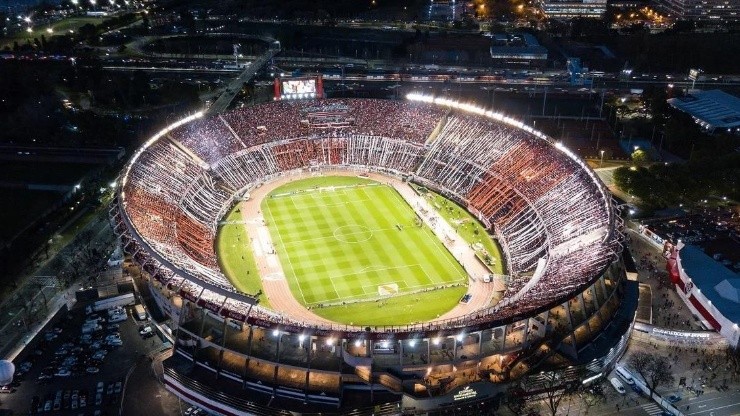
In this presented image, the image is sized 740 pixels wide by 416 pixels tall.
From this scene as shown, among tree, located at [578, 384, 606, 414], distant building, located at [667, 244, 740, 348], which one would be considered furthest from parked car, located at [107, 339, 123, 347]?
distant building, located at [667, 244, 740, 348]

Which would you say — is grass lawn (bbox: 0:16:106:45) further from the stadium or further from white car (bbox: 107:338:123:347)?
white car (bbox: 107:338:123:347)

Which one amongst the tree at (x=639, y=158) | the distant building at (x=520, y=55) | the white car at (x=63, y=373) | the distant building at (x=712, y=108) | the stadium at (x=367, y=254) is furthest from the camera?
the distant building at (x=520, y=55)

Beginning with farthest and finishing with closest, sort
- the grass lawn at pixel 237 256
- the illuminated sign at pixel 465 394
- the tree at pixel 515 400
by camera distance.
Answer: the grass lawn at pixel 237 256 < the tree at pixel 515 400 < the illuminated sign at pixel 465 394

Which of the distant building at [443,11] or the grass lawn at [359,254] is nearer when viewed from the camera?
the grass lawn at [359,254]

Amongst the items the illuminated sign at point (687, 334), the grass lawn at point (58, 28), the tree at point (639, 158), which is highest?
the grass lawn at point (58, 28)

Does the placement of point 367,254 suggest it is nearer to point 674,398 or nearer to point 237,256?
point 237,256

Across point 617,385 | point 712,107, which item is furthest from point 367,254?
point 712,107

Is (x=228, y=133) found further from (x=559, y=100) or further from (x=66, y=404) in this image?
(x=559, y=100)

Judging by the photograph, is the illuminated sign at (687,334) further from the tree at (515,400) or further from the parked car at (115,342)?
the parked car at (115,342)

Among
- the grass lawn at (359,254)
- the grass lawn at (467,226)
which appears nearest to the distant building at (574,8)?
the grass lawn at (467,226)
